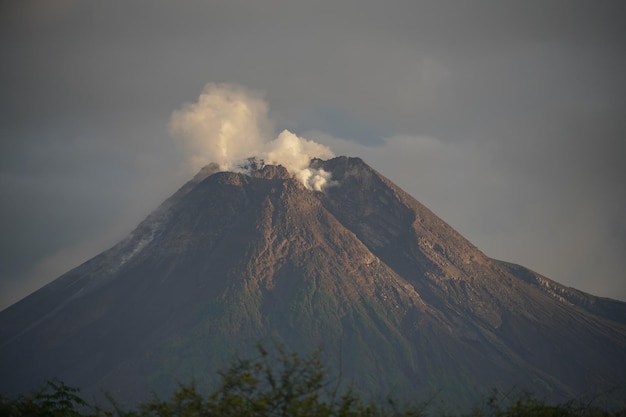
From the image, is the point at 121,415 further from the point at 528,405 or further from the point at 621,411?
the point at 621,411

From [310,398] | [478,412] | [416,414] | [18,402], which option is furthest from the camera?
[18,402]

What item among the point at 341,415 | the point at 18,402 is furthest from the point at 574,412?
the point at 18,402

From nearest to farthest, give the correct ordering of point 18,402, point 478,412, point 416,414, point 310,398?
1. point 310,398
2. point 416,414
3. point 478,412
4. point 18,402

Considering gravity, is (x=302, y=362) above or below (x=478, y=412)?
above

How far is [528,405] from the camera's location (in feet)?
125

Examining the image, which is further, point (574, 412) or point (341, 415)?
point (574, 412)

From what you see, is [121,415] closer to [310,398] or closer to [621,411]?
[310,398]

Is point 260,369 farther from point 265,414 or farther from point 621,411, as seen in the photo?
point 621,411

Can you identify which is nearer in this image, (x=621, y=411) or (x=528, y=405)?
(x=528, y=405)

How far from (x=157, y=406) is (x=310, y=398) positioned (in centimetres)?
668

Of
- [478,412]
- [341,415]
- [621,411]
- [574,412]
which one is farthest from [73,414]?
[621,411]

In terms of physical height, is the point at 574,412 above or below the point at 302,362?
below

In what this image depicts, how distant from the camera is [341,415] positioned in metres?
33.0

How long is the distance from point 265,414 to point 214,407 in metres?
2.27
